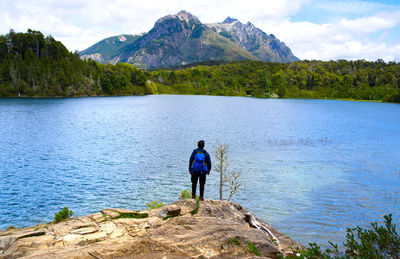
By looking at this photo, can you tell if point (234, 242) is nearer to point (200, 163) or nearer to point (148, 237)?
point (148, 237)

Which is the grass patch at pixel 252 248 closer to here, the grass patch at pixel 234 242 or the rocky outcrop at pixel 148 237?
the rocky outcrop at pixel 148 237

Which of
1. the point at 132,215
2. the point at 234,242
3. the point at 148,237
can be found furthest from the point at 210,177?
the point at 148,237

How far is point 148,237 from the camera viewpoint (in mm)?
10383

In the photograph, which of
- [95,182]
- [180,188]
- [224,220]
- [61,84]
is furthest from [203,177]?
[61,84]

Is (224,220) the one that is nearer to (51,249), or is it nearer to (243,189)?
(51,249)

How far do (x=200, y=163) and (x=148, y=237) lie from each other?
547cm

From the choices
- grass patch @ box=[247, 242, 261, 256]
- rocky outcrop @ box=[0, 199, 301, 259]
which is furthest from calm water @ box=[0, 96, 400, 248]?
grass patch @ box=[247, 242, 261, 256]

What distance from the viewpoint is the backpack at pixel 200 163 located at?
14773 mm

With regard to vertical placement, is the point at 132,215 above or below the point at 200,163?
below

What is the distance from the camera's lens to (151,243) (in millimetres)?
9859

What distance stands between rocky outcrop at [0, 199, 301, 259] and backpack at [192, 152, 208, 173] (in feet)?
6.78

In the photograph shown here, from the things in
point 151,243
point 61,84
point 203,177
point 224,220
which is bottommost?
point 224,220

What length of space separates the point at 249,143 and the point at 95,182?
31.8 m

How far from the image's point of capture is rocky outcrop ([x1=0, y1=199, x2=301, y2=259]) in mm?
9492
